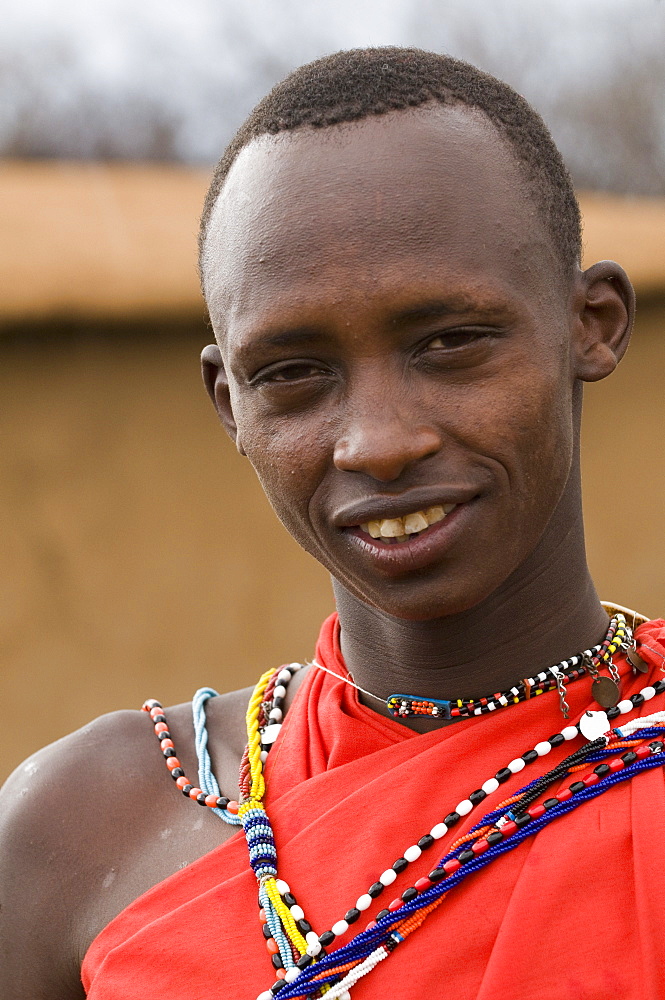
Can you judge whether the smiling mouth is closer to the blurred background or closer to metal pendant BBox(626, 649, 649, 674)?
metal pendant BBox(626, 649, 649, 674)

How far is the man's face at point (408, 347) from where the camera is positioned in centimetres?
153

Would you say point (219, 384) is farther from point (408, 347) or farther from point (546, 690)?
point (546, 690)

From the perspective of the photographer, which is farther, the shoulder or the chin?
the shoulder

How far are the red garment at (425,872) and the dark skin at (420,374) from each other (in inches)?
4.1

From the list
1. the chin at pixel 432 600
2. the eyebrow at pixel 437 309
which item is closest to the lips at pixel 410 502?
the chin at pixel 432 600

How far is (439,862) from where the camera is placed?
1.59 metres

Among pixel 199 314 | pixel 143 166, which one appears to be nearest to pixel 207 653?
pixel 199 314

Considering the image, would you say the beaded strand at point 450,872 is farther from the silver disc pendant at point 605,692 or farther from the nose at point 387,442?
the nose at point 387,442

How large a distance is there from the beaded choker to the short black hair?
0.59m

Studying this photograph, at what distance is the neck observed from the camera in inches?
69.9

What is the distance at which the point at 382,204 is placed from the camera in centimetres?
154

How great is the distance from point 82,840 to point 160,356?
2.29m

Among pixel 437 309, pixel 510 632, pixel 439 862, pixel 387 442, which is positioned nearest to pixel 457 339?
pixel 437 309

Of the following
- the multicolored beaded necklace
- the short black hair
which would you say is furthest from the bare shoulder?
the short black hair
